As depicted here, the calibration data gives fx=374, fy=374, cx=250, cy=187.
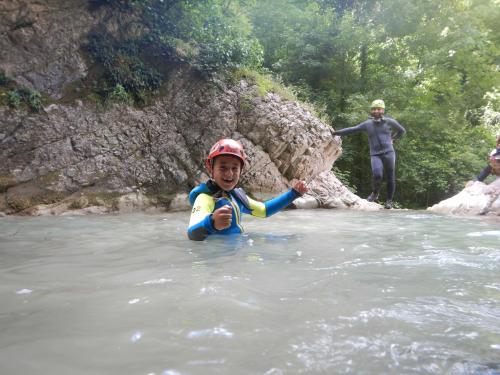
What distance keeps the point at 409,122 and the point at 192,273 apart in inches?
527

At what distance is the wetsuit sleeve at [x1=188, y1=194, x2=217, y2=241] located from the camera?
11.4 feet

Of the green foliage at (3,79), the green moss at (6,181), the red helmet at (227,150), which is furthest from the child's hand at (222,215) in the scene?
the green foliage at (3,79)

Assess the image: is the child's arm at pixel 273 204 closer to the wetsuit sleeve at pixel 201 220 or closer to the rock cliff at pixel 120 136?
the wetsuit sleeve at pixel 201 220

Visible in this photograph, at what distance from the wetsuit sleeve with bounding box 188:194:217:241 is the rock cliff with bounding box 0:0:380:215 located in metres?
4.12

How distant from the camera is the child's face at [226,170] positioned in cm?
377

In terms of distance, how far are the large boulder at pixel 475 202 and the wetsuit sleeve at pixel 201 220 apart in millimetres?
5768

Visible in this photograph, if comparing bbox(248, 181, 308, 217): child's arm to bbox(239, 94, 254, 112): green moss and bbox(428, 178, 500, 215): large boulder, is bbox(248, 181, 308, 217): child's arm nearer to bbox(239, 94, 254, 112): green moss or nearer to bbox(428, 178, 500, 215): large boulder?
bbox(428, 178, 500, 215): large boulder

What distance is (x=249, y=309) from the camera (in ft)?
5.57

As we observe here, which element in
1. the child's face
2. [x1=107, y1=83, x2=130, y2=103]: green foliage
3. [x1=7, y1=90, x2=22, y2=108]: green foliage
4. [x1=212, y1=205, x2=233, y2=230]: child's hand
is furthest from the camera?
[x1=107, y1=83, x2=130, y2=103]: green foliage

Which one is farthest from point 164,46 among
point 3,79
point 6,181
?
point 6,181

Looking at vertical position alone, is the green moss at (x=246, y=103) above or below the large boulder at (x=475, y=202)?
above

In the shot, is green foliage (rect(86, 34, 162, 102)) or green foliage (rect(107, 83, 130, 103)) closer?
green foliage (rect(107, 83, 130, 103))

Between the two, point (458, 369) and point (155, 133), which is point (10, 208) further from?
point (458, 369)

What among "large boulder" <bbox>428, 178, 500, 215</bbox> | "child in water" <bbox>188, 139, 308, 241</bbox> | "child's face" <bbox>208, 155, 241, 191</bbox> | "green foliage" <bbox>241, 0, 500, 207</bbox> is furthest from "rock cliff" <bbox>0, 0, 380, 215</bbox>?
"green foliage" <bbox>241, 0, 500, 207</bbox>
